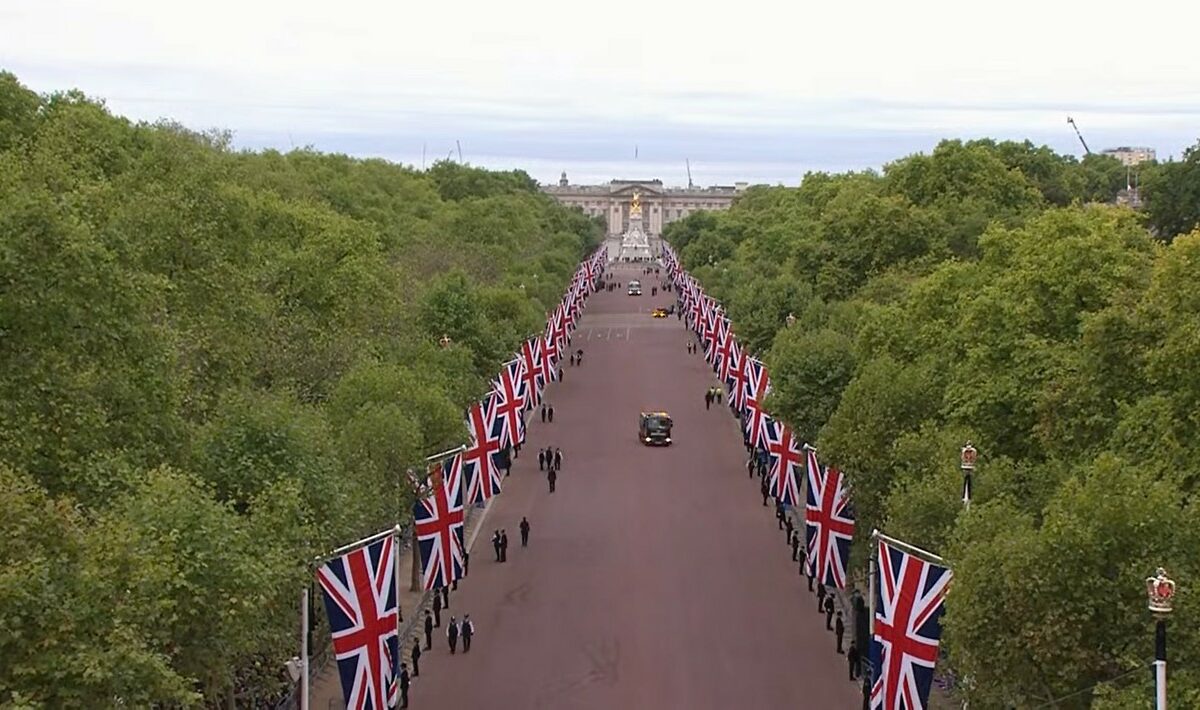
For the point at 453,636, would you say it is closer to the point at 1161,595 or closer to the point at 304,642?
the point at 304,642

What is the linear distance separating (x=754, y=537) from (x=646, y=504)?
570 cm

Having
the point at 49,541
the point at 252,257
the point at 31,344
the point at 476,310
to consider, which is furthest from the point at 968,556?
the point at 476,310

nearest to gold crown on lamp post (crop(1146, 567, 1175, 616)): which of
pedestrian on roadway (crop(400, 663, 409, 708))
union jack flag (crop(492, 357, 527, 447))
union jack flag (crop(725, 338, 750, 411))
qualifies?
pedestrian on roadway (crop(400, 663, 409, 708))

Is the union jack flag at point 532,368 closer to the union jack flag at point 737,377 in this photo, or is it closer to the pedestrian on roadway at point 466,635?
the union jack flag at point 737,377

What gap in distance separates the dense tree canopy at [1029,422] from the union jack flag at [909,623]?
1.32ft

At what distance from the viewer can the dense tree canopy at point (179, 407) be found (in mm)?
16875

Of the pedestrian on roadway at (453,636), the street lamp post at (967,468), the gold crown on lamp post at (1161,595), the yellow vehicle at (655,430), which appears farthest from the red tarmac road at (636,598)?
the gold crown on lamp post at (1161,595)

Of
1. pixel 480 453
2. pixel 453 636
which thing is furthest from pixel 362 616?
pixel 480 453

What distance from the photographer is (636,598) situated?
3891 cm

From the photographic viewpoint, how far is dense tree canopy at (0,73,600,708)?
55.4ft

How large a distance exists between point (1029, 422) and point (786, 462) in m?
10.5

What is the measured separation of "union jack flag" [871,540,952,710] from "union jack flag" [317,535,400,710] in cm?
774

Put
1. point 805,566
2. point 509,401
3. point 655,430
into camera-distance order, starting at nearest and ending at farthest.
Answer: point 805,566 < point 509,401 < point 655,430

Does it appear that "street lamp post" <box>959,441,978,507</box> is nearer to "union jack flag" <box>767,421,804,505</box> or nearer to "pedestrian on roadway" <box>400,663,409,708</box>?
"pedestrian on roadway" <box>400,663,409,708</box>
